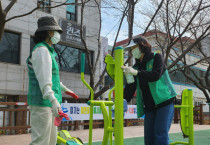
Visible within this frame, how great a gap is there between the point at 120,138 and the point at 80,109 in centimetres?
814

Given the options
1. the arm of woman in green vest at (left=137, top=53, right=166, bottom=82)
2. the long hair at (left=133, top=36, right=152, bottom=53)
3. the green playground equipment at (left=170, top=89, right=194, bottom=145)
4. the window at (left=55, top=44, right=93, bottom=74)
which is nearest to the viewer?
the arm of woman in green vest at (left=137, top=53, right=166, bottom=82)

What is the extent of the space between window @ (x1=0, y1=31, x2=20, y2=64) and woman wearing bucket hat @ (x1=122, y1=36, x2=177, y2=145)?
33.7 feet

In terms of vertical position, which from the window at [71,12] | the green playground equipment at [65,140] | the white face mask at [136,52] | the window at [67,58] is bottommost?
the green playground equipment at [65,140]

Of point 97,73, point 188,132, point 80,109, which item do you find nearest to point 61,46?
point 97,73

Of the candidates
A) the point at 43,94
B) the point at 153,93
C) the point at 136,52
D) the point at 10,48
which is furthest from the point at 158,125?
the point at 10,48

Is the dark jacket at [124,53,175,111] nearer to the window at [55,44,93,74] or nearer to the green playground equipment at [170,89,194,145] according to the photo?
the green playground equipment at [170,89,194,145]

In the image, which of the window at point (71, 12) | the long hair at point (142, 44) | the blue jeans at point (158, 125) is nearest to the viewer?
the blue jeans at point (158, 125)

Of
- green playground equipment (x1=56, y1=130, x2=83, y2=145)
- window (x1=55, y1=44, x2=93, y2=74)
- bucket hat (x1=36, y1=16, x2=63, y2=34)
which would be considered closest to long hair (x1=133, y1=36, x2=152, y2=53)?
bucket hat (x1=36, y1=16, x2=63, y2=34)

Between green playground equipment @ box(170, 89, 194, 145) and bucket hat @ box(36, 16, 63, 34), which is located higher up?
bucket hat @ box(36, 16, 63, 34)

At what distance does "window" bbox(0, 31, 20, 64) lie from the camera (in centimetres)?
1210

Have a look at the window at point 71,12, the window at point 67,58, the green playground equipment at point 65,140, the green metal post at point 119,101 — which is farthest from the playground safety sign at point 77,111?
the green metal post at point 119,101

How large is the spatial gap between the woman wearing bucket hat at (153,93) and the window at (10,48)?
10.3 m

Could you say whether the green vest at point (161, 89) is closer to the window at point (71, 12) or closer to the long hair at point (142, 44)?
the long hair at point (142, 44)

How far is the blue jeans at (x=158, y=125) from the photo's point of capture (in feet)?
9.46
